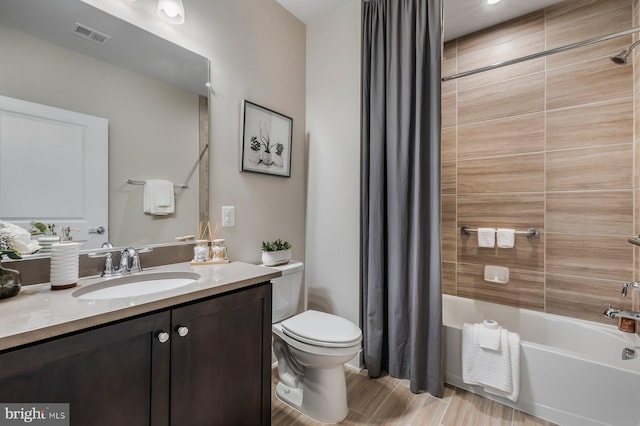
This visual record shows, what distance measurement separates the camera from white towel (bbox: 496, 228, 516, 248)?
217 centimetres

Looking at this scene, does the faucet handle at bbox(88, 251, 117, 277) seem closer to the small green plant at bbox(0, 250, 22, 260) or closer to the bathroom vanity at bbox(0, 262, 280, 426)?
the bathroom vanity at bbox(0, 262, 280, 426)

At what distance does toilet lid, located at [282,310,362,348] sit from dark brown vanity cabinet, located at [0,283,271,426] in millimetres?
270

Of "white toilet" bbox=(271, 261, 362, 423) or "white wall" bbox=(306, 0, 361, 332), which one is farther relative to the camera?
"white wall" bbox=(306, 0, 361, 332)

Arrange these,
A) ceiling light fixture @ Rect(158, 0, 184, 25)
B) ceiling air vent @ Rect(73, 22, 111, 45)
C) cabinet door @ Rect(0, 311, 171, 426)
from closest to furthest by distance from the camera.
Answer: cabinet door @ Rect(0, 311, 171, 426) → ceiling air vent @ Rect(73, 22, 111, 45) → ceiling light fixture @ Rect(158, 0, 184, 25)

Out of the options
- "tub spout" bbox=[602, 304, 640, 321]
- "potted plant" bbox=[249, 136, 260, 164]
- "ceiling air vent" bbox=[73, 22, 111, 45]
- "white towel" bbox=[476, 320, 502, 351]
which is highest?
"ceiling air vent" bbox=[73, 22, 111, 45]

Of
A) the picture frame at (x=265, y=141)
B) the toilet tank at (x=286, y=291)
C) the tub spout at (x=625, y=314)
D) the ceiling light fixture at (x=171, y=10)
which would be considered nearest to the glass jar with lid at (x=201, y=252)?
the toilet tank at (x=286, y=291)

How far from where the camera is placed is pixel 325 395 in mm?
1561

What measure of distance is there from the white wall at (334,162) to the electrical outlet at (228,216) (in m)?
0.68

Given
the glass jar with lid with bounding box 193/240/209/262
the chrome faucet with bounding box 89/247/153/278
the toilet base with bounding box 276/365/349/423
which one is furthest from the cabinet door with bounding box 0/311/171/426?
the toilet base with bounding box 276/365/349/423

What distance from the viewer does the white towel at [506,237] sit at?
217 cm

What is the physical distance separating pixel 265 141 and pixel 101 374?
4.98 ft

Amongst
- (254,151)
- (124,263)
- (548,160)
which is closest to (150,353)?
(124,263)

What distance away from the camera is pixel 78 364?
77 centimetres

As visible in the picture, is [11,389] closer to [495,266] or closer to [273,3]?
[273,3]
